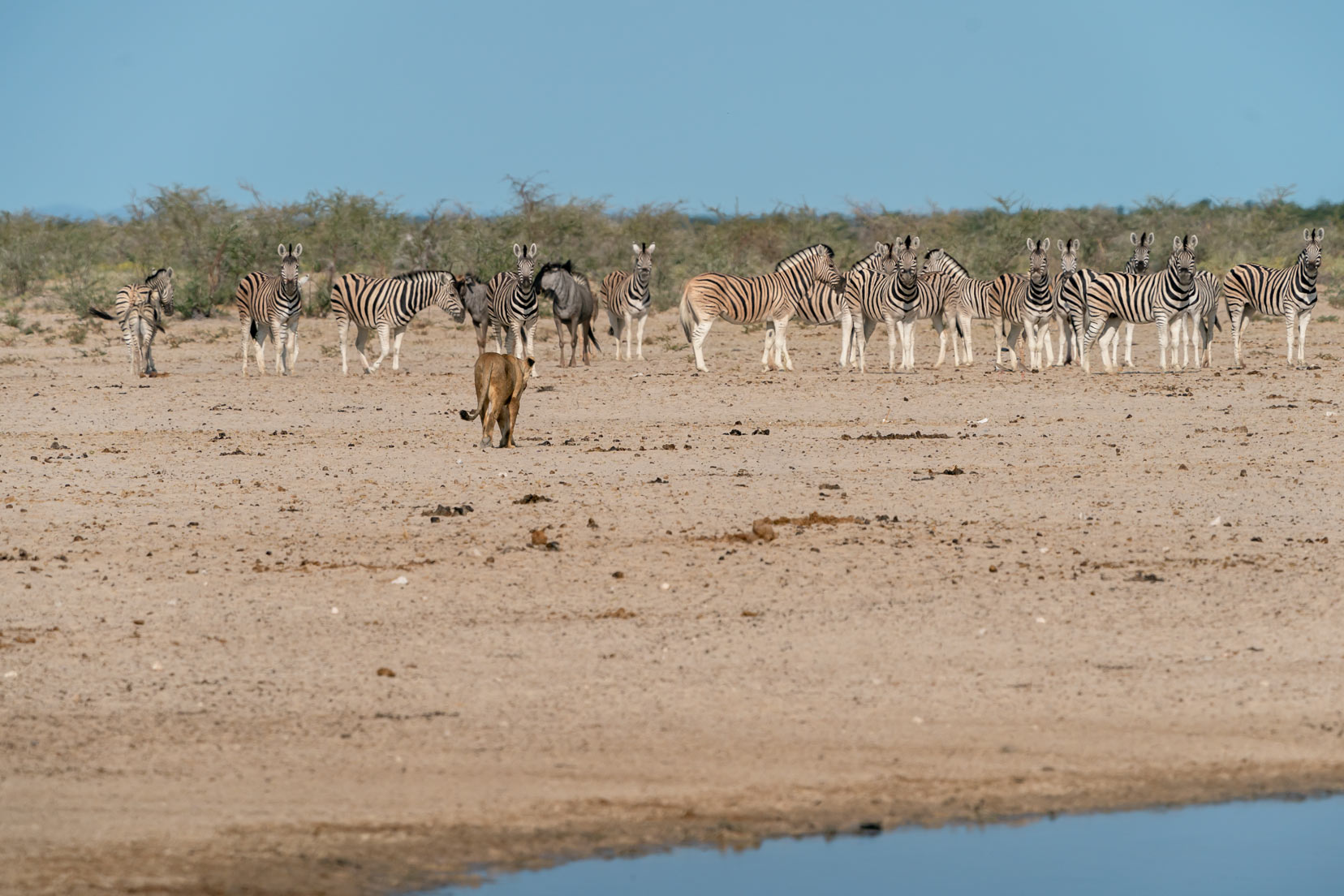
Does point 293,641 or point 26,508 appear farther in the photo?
point 26,508

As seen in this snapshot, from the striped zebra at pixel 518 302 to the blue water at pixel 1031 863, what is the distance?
18062mm

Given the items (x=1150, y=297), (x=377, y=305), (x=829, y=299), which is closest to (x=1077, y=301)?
(x=1150, y=297)

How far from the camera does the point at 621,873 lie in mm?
5730

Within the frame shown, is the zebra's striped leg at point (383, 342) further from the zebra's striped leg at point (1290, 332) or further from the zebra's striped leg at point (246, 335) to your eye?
the zebra's striped leg at point (1290, 332)

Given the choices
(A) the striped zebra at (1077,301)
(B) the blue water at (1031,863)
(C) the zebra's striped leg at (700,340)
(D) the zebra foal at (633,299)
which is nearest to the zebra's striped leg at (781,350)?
(C) the zebra's striped leg at (700,340)

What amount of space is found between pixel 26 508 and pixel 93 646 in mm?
4015

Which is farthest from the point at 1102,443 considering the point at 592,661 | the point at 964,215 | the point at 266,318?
the point at 964,215

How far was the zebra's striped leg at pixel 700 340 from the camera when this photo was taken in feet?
76.1

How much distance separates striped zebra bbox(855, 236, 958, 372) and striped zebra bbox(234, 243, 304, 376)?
780cm

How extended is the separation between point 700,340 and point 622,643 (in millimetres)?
15528

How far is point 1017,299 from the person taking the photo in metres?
23.2

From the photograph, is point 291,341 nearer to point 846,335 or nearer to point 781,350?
point 781,350

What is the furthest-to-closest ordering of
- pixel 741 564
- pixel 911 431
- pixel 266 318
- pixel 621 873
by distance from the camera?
pixel 266 318
pixel 911 431
pixel 741 564
pixel 621 873

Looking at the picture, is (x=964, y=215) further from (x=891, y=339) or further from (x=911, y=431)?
(x=911, y=431)
